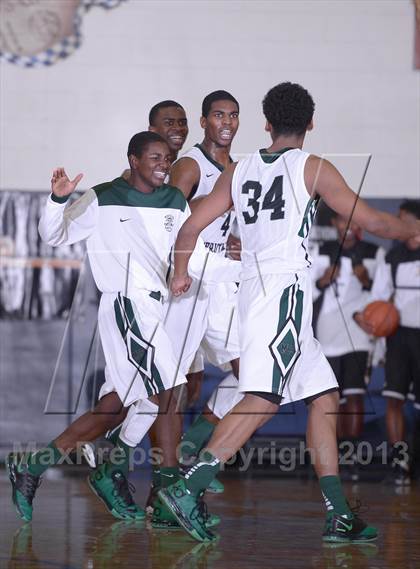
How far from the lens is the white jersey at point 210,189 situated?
19.3 feet

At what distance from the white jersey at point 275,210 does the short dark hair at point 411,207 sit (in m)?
3.27

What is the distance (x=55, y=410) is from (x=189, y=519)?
3.83 meters

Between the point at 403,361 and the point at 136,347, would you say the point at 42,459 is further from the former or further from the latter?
the point at 403,361

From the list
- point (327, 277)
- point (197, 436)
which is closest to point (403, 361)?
point (327, 277)

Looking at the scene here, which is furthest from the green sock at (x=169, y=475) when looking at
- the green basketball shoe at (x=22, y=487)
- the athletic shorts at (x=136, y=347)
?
the green basketball shoe at (x=22, y=487)

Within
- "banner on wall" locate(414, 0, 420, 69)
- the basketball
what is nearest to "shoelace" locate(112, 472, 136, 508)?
the basketball

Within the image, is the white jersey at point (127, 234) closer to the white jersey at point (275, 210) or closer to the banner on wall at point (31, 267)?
the white jersey at point (275, 210)

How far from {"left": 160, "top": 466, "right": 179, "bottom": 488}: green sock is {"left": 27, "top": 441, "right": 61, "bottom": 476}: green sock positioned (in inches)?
20.7

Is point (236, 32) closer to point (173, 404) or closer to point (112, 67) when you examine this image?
point (112, 67)

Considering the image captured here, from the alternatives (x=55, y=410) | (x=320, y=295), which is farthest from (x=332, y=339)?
(x=55, y=410)

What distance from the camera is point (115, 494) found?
5.43 metres

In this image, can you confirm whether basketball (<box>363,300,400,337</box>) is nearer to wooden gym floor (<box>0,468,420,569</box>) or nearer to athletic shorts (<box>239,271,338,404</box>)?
wooden gym floor (<box>0,468,420,569</box>)

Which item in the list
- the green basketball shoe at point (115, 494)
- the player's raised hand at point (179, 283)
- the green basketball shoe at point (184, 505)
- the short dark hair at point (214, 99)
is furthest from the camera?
the short dark hair at point (214, 99)

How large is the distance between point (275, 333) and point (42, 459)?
1.42m
